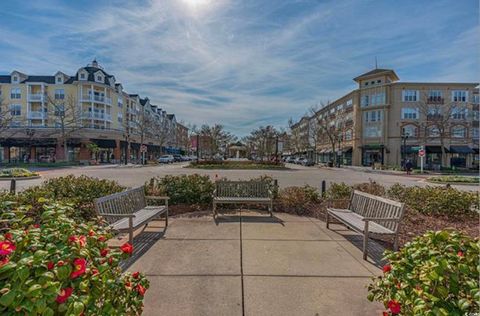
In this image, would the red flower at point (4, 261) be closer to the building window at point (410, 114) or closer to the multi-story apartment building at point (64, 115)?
the multi-story apartment building at point (64, 115)

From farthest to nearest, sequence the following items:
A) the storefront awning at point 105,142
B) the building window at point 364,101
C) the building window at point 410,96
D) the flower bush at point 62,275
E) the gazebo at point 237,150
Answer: the gazebo at point 237,150 < the storefront awning at point 105,142 < the building window at point 364,101 < the building window at point 410,96 < the flower bush at point 62,275

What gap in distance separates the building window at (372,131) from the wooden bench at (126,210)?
Answer: 48.4 m

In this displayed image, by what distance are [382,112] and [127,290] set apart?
5158cm

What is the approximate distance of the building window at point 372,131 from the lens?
1818 inches

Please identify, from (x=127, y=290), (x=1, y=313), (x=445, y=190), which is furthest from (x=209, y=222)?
(x=445, y=190)

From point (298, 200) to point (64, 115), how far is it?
53.2 meters

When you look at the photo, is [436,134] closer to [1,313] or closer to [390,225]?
[390,225]

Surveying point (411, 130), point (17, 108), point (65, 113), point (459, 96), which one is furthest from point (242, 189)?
point (17, 108)

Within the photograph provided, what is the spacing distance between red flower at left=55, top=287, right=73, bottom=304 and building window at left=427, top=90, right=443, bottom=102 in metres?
54.8

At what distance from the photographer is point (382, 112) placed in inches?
1791

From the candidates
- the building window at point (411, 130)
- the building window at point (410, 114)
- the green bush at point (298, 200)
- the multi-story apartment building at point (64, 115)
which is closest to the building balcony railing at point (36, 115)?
the multi-story apartment building at point (64, 115)

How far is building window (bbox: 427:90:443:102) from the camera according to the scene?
143ft

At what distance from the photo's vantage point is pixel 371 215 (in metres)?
5.61

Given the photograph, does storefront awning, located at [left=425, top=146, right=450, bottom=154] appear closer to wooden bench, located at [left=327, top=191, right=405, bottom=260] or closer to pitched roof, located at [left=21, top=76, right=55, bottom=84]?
wooden bench, located at [left=327, top=191, right=405, bottom=260]
